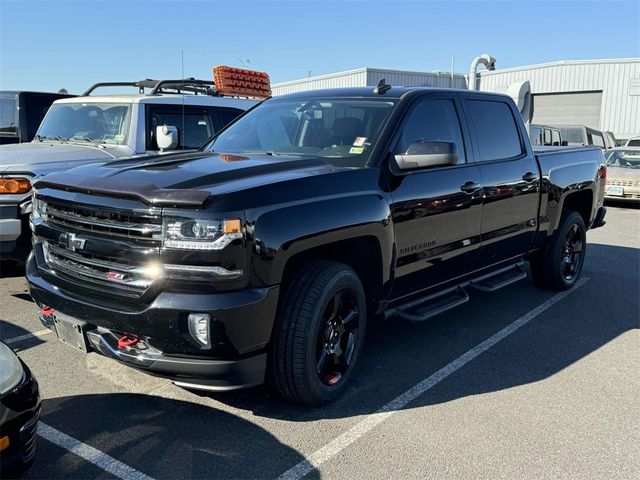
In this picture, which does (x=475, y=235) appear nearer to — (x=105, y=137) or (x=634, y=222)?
(x=105, y=137)

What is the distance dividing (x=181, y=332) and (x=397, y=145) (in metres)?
1.98

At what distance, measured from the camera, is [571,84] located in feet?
95.7

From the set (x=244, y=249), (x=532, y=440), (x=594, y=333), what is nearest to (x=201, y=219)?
(x=244, y=249)

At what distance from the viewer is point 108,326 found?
309cm

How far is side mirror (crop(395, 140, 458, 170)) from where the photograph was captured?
12.4 feet

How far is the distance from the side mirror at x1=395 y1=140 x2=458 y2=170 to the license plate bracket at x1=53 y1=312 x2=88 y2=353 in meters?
2.19

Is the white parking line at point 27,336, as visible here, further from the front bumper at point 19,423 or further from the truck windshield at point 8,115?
the truck windshield at point 8,115

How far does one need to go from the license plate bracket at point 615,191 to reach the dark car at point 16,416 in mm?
14195

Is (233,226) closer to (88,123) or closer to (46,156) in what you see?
(46,156)

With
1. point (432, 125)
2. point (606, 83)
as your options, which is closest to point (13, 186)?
point (432, 125)

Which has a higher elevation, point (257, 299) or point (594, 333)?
point (257, 299)

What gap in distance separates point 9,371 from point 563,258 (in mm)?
5505

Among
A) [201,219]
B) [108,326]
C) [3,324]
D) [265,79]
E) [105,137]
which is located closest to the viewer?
[201,219]

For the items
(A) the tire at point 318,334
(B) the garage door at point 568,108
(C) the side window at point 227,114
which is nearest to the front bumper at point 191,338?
(A) the tire at point 318,334
